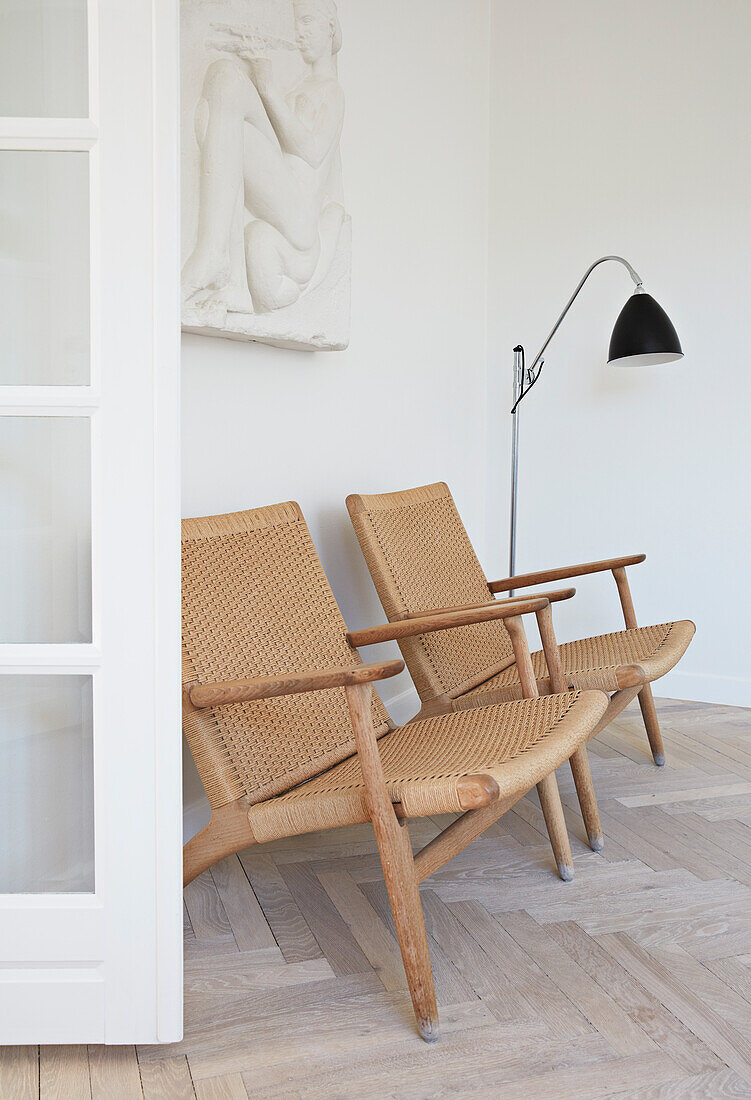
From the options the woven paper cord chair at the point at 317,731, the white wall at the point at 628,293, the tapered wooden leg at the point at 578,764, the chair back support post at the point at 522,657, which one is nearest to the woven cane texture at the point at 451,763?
the woven paper cord chair at the point at 317,731

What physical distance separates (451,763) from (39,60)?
4.15 ft

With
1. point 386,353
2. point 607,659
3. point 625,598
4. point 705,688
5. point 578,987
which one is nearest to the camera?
point 578,987

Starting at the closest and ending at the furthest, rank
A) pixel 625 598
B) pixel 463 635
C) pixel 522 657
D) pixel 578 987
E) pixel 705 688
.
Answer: pixel 578 987 < pixel 522 657 < pixel 463 635 < pixel 625 598 < pixel 705 688

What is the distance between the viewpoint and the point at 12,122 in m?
1.36

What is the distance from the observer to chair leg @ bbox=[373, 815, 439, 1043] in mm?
1480

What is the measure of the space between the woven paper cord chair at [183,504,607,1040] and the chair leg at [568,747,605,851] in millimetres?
129

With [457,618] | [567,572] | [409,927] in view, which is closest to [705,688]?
[567,572]

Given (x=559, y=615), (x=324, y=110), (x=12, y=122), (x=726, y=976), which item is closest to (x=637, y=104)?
(x=324, y=110)

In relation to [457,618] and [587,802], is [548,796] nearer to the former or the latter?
[587,802]

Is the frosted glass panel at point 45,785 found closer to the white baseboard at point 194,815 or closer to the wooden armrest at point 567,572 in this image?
the white baseboard at point 194,815

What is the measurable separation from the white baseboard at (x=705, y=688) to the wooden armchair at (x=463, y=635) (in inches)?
30.5

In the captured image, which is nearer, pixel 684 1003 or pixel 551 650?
pixel 684 1003

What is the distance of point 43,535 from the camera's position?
142 cm

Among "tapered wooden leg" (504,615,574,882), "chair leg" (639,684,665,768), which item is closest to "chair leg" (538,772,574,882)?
"tapered wooden leg" (504,615,574,882)
